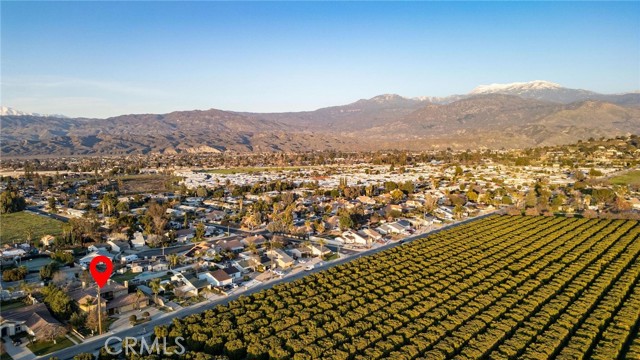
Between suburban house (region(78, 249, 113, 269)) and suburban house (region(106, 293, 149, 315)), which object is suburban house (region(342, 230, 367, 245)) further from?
suburban house (region(78, 249, 113, 269))

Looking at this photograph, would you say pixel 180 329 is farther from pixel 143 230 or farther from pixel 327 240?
pixel 143 230

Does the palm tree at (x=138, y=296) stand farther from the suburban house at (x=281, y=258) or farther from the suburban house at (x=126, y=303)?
the suburban house at (x=281, y=258)

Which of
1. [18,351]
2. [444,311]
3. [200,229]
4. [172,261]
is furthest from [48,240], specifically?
[444,311]

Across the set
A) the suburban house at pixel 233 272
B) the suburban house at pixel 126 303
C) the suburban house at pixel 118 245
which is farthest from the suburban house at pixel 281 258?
the suburban house at pixel 118 245

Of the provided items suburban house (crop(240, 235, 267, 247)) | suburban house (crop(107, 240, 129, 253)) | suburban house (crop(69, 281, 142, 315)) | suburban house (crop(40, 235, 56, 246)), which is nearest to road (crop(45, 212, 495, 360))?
suburban house (crop(69, 281, 142, 315))

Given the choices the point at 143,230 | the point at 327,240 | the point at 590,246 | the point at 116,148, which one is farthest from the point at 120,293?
the point at 116,148

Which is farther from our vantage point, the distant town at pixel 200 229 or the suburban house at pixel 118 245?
the suburban house at pixel 118 245
